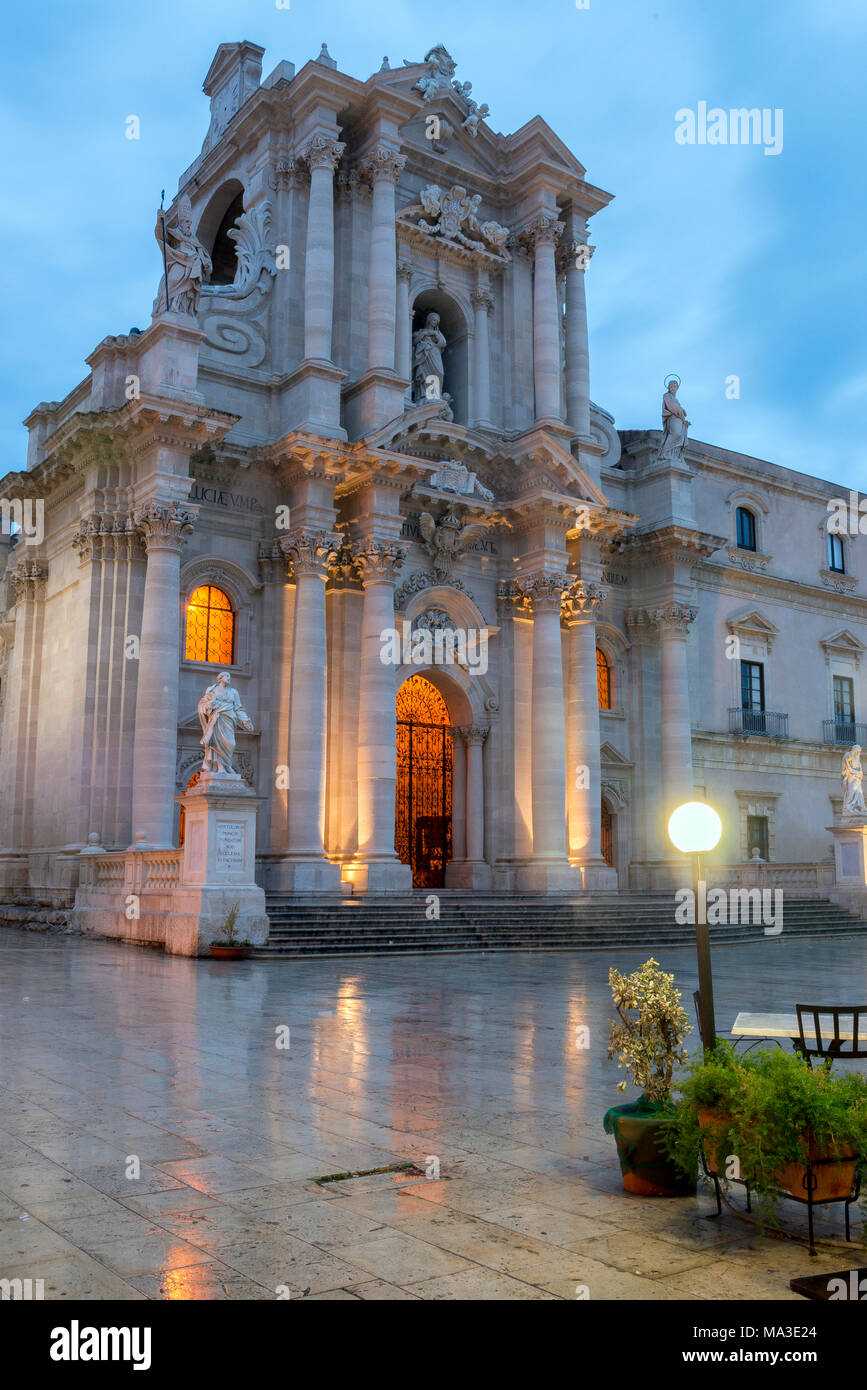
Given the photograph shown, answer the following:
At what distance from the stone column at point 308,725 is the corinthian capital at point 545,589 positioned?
5816 millimetres

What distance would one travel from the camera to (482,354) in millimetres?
31953

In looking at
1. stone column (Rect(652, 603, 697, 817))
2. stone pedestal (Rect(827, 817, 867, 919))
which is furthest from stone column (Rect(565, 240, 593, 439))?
stone pedestal (Rect(827, 817, 867, 919))

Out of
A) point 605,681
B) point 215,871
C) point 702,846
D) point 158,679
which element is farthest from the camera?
point 605,681

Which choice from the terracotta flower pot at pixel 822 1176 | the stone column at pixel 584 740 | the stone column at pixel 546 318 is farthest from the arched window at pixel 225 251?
the terracotta flower pot at pixel 822 1176

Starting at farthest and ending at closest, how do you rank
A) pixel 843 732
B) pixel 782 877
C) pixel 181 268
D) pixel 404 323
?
pixel 843 732, pixel 782 877, pixel 404 323, pixel 181 268

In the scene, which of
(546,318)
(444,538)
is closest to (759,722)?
(444,538)

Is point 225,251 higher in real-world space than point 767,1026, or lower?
higher

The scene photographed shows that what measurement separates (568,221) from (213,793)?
21.8 m

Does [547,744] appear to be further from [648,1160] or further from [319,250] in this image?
[648,1160]

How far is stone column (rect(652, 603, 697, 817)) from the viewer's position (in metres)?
33.4

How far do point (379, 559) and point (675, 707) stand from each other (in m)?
10.9

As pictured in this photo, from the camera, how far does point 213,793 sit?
2009cm

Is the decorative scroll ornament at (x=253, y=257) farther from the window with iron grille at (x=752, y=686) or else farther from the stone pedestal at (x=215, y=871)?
the window with iron grille at (x=752, y=686)

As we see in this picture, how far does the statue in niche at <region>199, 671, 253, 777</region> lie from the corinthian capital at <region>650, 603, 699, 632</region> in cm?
1633
